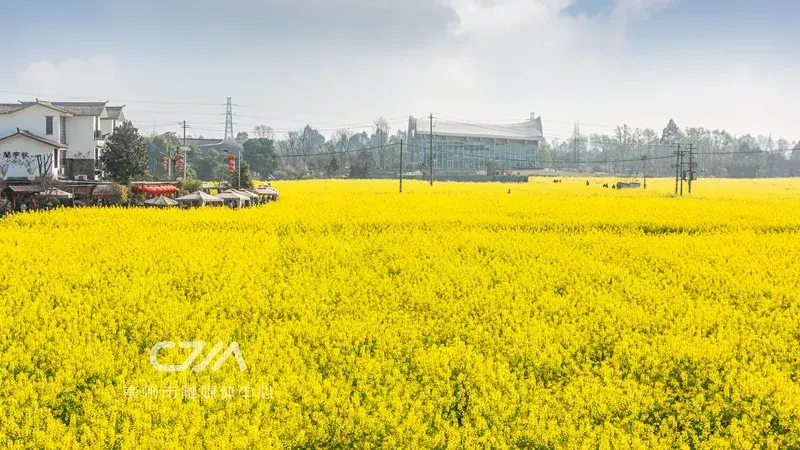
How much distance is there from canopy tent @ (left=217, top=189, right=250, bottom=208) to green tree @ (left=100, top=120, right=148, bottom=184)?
1242 centimetres

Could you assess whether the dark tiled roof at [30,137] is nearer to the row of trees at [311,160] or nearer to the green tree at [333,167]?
the row of trees at [311,160]

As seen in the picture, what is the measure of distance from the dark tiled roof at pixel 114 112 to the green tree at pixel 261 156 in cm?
3805

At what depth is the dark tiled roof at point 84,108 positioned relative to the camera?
5506 cm

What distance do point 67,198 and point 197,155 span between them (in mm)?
62417

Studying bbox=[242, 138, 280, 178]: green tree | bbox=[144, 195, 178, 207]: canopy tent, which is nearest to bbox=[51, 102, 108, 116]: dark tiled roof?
bbox=[144, 195, 178, 207]: canopy tent

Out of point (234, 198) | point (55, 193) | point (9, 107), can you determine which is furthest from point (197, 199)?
point (9, 107)

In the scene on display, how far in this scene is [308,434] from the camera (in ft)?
28.4

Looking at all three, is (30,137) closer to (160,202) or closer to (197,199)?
(160,202)

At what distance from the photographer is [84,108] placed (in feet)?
185

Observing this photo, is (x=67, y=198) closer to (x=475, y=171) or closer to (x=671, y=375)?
(x=671, y=375)

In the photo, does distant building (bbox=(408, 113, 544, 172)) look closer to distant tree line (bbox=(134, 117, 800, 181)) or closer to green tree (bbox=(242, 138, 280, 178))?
distant tree line (bbox=(134, 117, 800, 181))

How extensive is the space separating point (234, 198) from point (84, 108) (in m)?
25.3

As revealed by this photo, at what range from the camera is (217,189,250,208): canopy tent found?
38531mm

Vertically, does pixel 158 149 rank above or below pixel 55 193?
above
